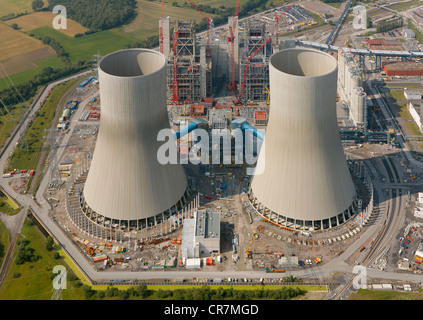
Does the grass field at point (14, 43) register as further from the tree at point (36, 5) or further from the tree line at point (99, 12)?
the tree line at point (99, 12)

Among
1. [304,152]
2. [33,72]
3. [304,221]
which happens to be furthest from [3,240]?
[33,72]

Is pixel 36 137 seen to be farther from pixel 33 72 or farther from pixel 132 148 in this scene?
pixel 132 148

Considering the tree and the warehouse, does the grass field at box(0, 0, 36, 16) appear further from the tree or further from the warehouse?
the warehouse

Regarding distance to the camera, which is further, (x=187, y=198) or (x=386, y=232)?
(x=187, y=198)

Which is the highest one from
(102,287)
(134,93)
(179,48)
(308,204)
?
(134,93)

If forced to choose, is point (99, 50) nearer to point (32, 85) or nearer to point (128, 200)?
point (32, 85)

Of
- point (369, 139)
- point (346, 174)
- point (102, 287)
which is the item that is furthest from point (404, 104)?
point (102, 287)

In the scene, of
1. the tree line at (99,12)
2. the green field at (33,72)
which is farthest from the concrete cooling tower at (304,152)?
the tree line at (99,12)

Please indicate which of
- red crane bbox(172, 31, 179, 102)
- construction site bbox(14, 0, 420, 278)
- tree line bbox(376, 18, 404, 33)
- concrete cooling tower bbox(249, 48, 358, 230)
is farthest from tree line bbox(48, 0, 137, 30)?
concrete cooling tower bbox(249, 48, 358, 230)
